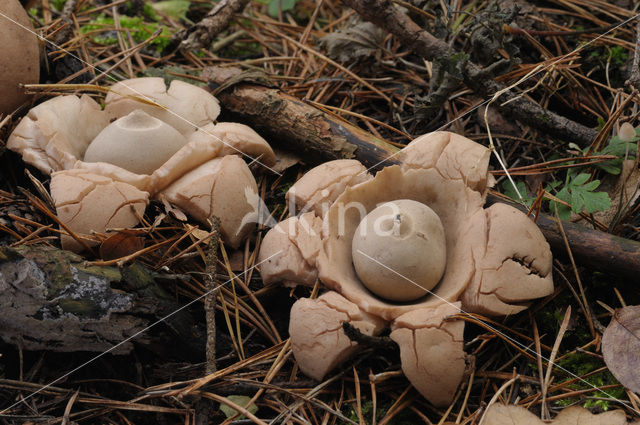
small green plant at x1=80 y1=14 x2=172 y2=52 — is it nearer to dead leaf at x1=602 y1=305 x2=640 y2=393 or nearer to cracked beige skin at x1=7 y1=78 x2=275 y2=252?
cracked beige skin at x1=7 y1=78 x2=275 y2=252

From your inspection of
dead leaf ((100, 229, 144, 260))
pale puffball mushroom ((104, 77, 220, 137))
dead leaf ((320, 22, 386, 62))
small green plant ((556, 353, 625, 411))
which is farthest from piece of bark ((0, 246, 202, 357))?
dead leaf ((320, 22, 386, 62))

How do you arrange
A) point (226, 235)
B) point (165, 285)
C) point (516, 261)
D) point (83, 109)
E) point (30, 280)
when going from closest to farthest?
point (30, 280) → point (516, 261) → point (165, 285) → point (226, 235) → point (83, 109)

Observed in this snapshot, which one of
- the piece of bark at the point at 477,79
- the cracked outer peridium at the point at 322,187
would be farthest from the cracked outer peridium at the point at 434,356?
the piece of bark at the point at 477,79

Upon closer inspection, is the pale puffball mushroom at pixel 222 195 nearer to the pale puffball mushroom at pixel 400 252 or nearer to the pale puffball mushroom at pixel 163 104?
the pale puffball mushroom at pixel 163 104

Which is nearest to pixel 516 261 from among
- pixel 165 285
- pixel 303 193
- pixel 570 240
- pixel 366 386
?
pixel 570 240

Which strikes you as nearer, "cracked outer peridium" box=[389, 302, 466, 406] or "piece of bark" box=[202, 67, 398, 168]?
"cracked outer peridium" box=[389, 302, 466, 406]

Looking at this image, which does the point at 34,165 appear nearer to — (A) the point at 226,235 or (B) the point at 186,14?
(A) the point at 226,235
